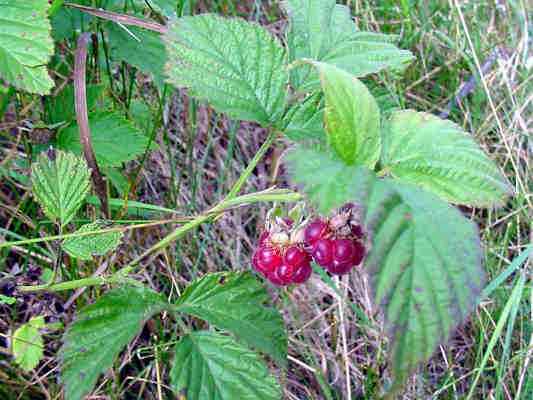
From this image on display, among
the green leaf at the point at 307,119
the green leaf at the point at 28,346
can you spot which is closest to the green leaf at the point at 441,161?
the green leaf at the point at 307,119

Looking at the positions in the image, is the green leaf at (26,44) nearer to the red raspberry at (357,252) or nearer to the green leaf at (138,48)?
the green leaf at (138,48)

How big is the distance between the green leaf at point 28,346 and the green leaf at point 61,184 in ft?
1.21

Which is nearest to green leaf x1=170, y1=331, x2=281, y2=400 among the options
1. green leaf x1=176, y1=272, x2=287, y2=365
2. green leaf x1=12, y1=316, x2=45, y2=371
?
green leaf x1=176, y1=272, x2=287, y2=365

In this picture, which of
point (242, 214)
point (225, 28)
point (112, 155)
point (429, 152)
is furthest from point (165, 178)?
point (429, 152)

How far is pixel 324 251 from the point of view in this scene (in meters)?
0.89

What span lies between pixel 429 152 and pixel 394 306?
0.89ft

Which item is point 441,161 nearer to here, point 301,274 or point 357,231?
point 357,231

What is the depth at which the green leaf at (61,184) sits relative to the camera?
1180mm

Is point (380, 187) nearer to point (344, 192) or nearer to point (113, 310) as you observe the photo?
point (344, 192)

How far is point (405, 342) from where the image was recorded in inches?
26.6

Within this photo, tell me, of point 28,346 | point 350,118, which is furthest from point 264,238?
point 28,346

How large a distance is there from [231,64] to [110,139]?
1.57 ft

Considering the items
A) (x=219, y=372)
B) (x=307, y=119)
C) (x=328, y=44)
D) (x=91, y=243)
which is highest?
(x=328, y=44)

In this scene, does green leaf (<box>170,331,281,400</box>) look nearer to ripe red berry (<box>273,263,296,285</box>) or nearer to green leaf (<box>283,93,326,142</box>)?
ripe red berry (<box>273,263,296,285</box>)
